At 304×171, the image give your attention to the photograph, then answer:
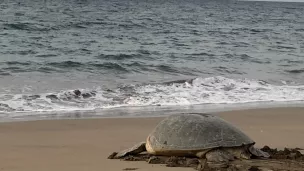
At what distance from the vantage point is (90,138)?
7730 millimetres

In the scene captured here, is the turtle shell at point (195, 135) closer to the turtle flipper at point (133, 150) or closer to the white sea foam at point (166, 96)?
the turtle flipper at point (133, 150)

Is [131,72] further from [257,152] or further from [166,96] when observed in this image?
[257,152]

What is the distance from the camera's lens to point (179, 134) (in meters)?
6.17

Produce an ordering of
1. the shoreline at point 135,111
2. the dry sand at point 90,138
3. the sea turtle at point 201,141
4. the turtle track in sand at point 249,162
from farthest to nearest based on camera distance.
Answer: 1. the shoreline at point 135,111
2. the dry sand at point 90,138
3. the sea turtle at point 201,141
4. the turtle track in sand at point 249,162

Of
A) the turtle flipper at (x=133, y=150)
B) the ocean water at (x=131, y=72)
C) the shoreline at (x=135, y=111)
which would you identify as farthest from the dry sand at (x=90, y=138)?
the ocean water at (x=131, y=72)

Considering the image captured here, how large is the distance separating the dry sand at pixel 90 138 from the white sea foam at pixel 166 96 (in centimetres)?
159

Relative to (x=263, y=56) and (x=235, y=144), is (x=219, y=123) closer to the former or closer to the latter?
(x=235, y=144)

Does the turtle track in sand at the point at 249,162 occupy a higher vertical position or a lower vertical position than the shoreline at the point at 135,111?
higher

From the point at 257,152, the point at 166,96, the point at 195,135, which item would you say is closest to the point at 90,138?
the point at 195,135

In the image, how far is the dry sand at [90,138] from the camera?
19.9 feet

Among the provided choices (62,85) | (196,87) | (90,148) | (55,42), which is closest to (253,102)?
(196,87)

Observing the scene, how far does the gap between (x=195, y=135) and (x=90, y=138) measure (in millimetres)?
2189

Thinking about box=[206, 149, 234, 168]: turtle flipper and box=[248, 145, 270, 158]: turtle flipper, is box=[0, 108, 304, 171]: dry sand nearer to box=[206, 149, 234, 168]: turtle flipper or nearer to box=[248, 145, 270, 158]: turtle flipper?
box=[206, 149, 234, 168]: turtle flipper

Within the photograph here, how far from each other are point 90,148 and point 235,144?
6.83ft
